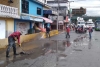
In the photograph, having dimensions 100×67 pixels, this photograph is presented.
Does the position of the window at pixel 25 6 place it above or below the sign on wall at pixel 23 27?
above

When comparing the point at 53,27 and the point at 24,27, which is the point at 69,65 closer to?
the point at 24,27

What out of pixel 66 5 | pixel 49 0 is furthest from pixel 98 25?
pixel 49 0

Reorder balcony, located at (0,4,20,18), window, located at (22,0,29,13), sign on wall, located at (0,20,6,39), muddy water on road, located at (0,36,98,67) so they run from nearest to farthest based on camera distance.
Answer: muddy water on road, located at (0,36,98,67), balcony, located at (0,4,20,18), sign on wall, located at (0,20,6,39), window, located at (22,0,29,13)

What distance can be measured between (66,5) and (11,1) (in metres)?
61.2

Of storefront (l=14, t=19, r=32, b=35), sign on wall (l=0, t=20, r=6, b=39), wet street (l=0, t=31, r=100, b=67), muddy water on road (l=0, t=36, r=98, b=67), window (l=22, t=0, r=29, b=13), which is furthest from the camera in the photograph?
window (l=22, t=0, r=29, b=13)

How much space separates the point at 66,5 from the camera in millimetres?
85125

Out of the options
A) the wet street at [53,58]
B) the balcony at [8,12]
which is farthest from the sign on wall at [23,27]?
the wet street at [53,58]

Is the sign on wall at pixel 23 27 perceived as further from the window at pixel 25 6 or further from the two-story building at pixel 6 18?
the two-story building at pixel 6 18

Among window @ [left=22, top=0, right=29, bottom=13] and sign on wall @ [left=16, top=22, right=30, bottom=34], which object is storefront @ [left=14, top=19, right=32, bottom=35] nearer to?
sign on wall @ [left=16, top=22, right=30, bottom=34]

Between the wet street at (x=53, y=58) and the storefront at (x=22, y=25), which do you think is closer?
the wet street at (x=53, y=58)

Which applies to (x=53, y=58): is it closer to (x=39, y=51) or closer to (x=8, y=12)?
(x=39, y=51)

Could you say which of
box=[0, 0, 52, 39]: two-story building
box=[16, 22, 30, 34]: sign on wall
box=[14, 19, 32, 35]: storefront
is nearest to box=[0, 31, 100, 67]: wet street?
box=[0, 0, 52, 39]: two-story building

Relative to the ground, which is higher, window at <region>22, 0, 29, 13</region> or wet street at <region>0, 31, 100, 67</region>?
window at <region>22, 0, 29, 13</region>

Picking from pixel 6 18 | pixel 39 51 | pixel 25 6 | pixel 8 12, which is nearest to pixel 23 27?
pixel 25 6
